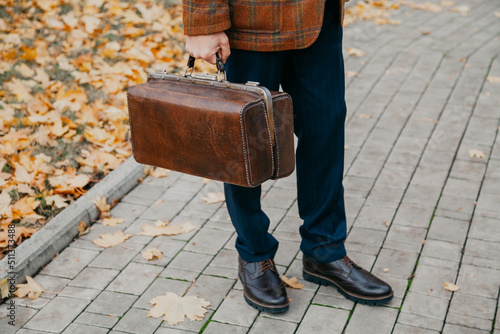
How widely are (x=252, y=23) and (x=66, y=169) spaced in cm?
198

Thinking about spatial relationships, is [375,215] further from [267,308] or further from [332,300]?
[267,308]

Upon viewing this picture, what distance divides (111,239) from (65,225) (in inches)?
9.5

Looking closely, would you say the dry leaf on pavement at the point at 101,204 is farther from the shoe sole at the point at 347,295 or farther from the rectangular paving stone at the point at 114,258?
the shoe sole at the point at 347,295

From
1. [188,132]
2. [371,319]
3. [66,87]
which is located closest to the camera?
[188,132]

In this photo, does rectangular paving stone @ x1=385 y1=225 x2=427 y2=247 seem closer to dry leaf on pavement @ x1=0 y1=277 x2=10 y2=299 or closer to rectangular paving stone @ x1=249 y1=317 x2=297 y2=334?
rectangular paving stone @ x1=249 y1=317 x2=297 y2=334

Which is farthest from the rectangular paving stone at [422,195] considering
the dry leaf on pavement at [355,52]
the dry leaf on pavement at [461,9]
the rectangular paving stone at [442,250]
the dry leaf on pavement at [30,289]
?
the dry leaf on pavement at [461,9]

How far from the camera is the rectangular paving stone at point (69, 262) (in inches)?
119

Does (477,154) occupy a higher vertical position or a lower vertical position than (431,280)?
higher

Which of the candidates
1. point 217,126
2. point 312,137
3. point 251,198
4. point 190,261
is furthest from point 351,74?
point 217,126

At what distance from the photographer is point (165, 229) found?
→ 3.33m

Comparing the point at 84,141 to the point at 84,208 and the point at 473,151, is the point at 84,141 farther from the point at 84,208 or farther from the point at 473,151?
the point at 473,151

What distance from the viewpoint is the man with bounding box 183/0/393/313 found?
223 centimetres

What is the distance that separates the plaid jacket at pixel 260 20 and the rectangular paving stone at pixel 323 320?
1.15 metres

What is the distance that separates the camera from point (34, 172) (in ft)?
11.8
